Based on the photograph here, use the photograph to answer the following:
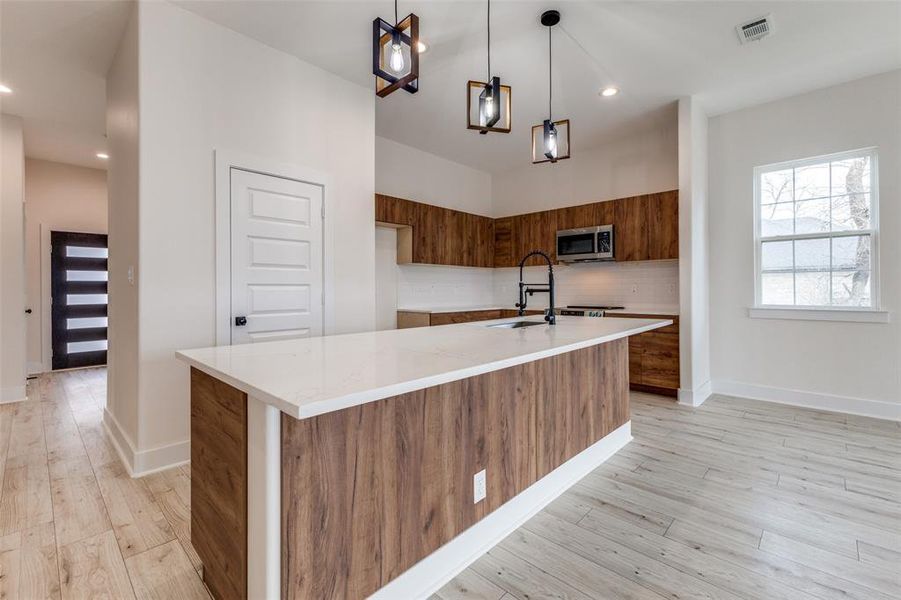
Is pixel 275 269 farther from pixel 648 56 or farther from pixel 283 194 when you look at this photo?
pixel 648 56

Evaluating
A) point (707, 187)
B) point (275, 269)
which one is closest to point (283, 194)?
point (275, 269)

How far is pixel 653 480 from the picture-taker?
2389 millimetres

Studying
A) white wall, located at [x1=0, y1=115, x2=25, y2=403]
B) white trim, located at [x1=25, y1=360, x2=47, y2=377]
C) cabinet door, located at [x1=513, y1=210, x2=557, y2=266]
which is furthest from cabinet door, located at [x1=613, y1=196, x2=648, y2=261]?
white trim, located at [x1=25, y1=360, x2=47, y2=377]

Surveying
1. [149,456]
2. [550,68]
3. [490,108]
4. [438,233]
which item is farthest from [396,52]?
[438,233]

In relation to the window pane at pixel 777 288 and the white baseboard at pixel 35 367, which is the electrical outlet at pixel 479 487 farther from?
the white baseboard at pixel 35 367

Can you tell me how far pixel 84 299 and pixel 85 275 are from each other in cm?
35

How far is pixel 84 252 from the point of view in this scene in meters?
5.86

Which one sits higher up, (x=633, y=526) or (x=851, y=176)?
(x=851, y=176)

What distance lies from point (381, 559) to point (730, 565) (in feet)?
4.70

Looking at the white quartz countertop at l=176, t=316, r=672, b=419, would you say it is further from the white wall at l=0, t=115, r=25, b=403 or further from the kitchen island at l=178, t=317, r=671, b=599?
the white wall at l=0, t=115, r=25, b=403

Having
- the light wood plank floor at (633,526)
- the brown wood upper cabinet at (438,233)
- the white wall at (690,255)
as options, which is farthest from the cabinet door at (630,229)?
the light wood plank floor at (633,526)

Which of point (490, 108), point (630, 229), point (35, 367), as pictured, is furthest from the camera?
point (35, 367)

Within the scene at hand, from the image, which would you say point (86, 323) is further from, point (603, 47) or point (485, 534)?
point (603, 47)

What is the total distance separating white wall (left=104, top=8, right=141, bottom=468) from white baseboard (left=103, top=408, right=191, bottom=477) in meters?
0.01
